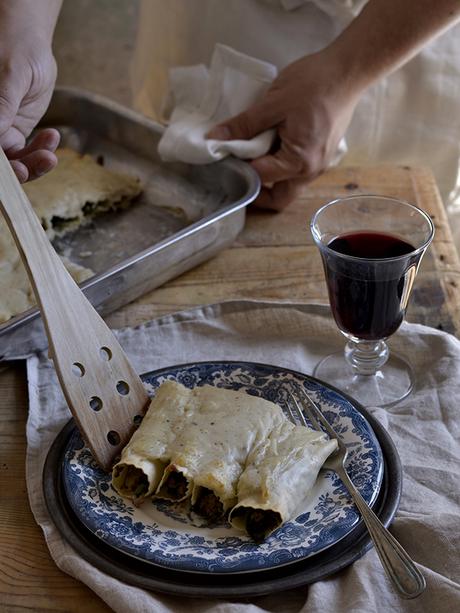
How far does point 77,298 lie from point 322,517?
0.39m

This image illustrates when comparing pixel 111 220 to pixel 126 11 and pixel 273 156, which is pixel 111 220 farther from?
pixel 126 11

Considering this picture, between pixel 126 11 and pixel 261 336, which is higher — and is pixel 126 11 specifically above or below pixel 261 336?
below

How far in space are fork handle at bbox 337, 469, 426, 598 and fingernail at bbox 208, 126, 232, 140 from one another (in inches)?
34.1

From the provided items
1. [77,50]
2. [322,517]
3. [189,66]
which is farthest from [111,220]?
[77,50]

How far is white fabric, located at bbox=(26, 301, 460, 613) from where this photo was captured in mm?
784

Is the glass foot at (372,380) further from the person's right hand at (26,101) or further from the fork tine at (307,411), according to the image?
the person's right hand at (26,101)

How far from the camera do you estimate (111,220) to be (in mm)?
1532

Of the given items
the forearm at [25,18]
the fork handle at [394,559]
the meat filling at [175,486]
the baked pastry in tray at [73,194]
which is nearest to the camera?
the fork handle at [394,559]

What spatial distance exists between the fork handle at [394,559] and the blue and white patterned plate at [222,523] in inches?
0.7

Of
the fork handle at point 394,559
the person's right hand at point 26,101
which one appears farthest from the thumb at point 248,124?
the fork handle at point 394,559

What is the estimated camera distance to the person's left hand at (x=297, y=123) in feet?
4.64

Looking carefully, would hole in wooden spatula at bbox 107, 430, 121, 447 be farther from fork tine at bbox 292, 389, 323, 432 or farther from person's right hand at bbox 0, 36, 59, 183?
person's right hand at bbox 0, 36, 59, 183

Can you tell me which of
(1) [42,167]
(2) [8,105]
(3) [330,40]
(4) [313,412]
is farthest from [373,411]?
(3) [330,40]

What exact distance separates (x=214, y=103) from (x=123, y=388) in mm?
780
